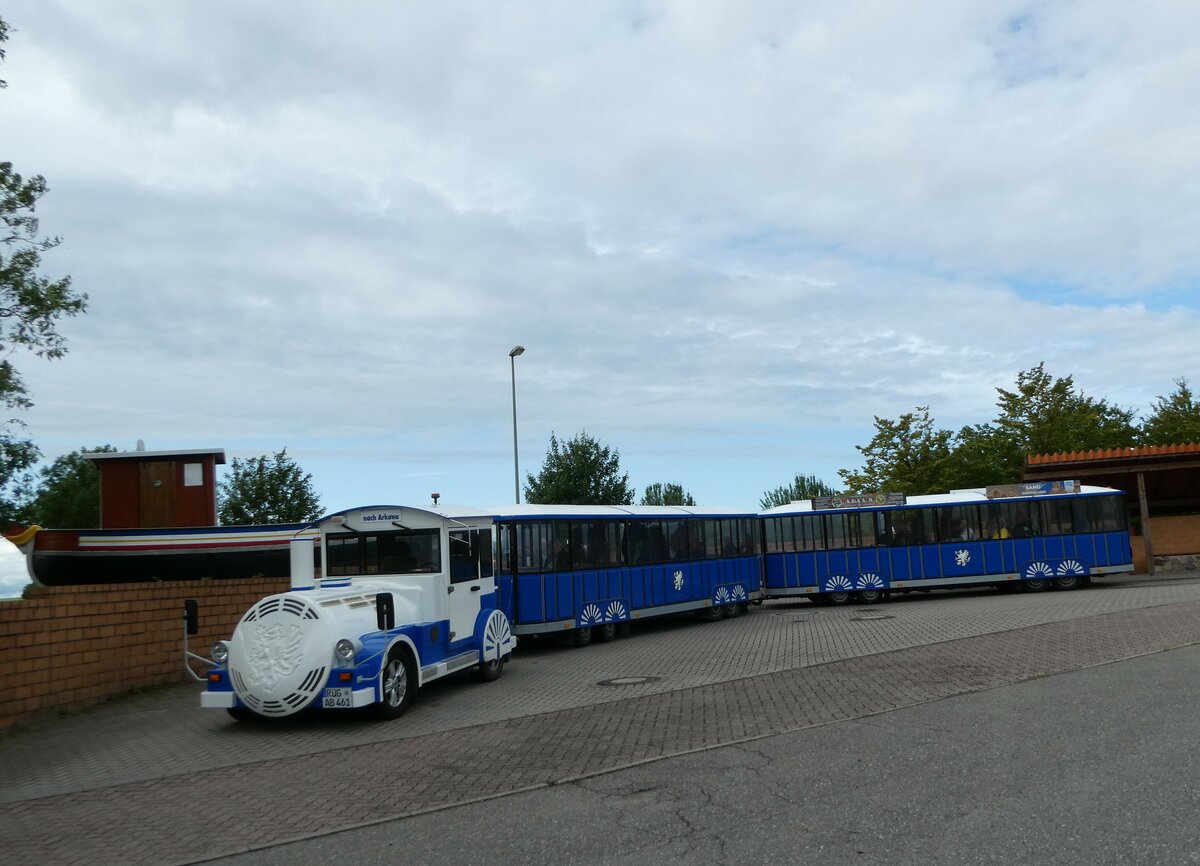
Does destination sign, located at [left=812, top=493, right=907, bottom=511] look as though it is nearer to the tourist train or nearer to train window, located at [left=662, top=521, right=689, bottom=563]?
the tourist train

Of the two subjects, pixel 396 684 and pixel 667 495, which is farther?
pixel 667 495

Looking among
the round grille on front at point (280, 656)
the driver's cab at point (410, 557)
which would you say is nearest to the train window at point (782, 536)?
the driver's cab at point (410, 557)

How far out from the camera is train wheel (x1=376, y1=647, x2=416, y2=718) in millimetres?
11469

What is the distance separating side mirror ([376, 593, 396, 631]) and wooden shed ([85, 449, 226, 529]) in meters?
11.3

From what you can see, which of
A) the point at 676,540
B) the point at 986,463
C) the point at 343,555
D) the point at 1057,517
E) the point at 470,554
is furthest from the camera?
the point at 986,463

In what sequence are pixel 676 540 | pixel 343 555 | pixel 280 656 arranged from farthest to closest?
pixel 676 540 → pixel 343 555 → pixel 280 656

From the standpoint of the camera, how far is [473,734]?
10414 millimetres

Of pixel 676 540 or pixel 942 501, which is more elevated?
pixel 942 501

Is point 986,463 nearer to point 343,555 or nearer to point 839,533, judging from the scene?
point 839,533

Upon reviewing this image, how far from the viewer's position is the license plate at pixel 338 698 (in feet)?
35.7

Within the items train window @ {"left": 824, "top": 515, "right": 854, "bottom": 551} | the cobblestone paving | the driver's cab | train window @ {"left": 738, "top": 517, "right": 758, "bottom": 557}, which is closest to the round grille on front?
the cobblestone paving

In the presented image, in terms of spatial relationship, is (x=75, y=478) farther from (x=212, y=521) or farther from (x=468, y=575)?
(x=468, y=575)

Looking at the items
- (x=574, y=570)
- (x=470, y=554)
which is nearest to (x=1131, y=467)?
(x=574, y=570)

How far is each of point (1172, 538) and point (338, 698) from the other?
28693 millimetres
